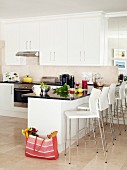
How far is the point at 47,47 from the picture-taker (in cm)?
773

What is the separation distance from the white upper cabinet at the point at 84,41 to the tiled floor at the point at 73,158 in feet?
7.06

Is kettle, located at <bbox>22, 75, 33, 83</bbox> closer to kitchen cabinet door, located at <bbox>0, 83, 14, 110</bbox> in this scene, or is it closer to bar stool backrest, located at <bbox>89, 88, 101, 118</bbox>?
kitchen cabinet door, located at <bbox>0, 83, 14, 110</bbox>

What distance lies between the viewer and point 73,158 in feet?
14.7

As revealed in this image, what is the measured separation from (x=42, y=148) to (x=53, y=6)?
3228 mm

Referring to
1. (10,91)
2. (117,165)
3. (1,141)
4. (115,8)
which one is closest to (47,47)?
(10,91)

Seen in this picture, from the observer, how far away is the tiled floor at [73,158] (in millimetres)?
4109

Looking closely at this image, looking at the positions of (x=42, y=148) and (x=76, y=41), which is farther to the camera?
(x=76, y=41)

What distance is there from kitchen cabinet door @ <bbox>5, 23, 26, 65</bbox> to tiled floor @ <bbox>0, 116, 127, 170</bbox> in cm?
299

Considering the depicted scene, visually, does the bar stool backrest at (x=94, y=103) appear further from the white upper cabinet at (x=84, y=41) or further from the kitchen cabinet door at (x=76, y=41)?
the kitchen cabinet door at (x=76, y=41)

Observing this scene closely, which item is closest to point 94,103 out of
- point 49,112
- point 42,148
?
point 49,112

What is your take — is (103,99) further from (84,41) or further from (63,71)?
(63,71)

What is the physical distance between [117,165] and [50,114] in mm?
1334

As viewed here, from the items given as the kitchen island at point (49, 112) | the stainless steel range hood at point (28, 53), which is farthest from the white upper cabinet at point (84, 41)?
the kitchen island at point (49, 112)

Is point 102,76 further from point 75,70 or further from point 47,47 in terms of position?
point 47,47
